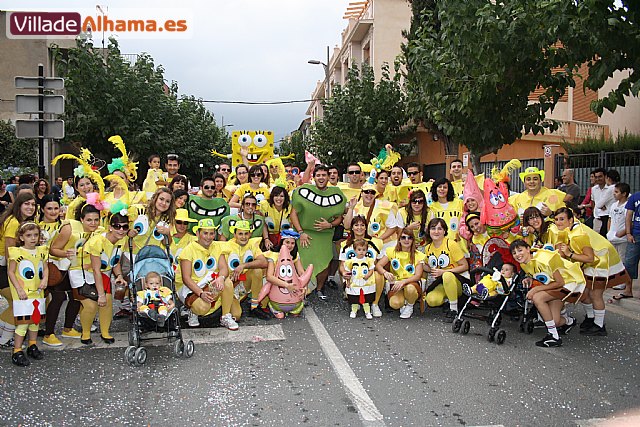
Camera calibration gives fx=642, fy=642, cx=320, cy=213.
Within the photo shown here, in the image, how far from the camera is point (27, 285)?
571 centimetres

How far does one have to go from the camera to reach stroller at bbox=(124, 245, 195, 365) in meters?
5.64

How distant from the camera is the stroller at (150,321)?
5636mm

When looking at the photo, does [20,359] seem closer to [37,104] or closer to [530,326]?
[530,326]

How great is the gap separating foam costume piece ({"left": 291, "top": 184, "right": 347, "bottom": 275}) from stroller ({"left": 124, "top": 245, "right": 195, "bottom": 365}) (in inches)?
95.7

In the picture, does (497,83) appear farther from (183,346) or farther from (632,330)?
(183,346)

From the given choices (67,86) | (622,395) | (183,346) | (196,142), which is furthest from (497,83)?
(196,142)

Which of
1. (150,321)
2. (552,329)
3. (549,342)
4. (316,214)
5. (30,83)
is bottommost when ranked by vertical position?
(549,342)

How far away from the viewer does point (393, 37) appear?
3784cm

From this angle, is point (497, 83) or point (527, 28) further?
point (497, 83)

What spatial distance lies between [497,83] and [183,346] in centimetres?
515

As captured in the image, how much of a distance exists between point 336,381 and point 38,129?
25.0 feet

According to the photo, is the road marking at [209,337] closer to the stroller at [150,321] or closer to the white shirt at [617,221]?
the stroller at [150,321]

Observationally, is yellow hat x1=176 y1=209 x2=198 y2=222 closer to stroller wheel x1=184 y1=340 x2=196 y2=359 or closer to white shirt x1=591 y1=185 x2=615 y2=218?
stroller wheel x1=184 y1=340 x2=196 y2=359

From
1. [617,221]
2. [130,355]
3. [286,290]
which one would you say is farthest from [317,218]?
[617,221]
